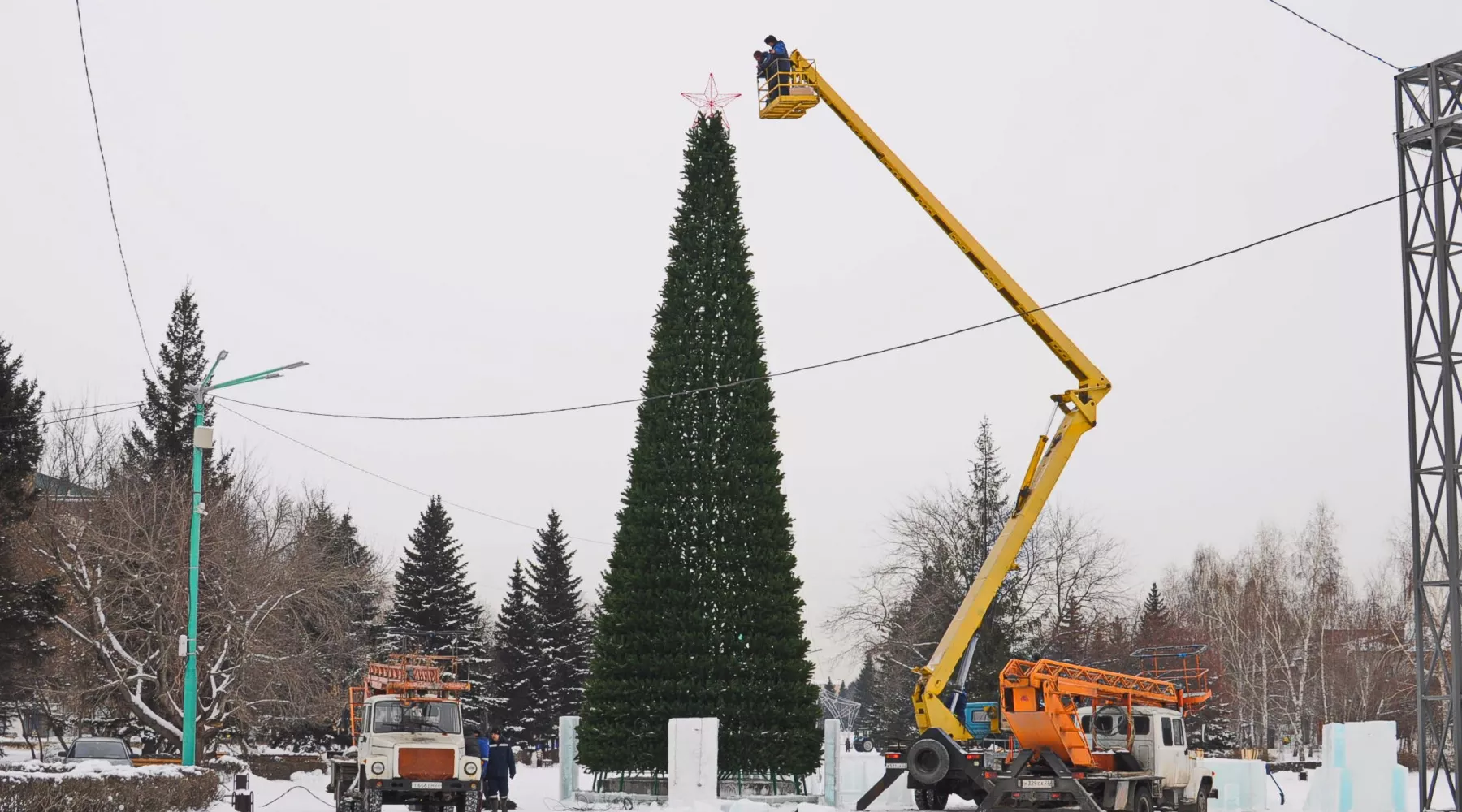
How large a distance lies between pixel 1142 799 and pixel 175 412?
143 feet

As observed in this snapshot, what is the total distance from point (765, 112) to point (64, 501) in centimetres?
2805

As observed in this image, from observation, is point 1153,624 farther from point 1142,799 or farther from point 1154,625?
point 1142,799

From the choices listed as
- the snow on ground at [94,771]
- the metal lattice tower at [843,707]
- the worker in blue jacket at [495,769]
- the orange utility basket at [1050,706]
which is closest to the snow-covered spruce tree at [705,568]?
the worker in blue jacket at [495,769]

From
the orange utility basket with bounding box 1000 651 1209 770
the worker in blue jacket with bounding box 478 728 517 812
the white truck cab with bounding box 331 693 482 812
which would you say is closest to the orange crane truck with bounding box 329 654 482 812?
the white truck cab with bounding box 331 693 482 812

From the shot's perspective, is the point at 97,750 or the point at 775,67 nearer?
the point at 775,67

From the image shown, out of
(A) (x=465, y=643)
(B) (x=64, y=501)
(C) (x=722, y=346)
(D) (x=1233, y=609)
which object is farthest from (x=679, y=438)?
(D) (x=1233, y=609)

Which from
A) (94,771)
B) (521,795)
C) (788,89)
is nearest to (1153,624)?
(521,795)

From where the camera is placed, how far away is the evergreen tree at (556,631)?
2581 inches

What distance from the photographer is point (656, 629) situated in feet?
98.3

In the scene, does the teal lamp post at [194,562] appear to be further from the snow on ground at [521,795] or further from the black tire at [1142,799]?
the black tire at [1142,799]

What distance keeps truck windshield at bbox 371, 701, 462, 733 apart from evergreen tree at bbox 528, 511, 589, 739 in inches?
1608

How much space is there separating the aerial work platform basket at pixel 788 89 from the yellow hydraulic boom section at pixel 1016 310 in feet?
0.05

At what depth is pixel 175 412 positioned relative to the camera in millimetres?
55719

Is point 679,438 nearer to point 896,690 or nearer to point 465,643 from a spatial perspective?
point 896,690
